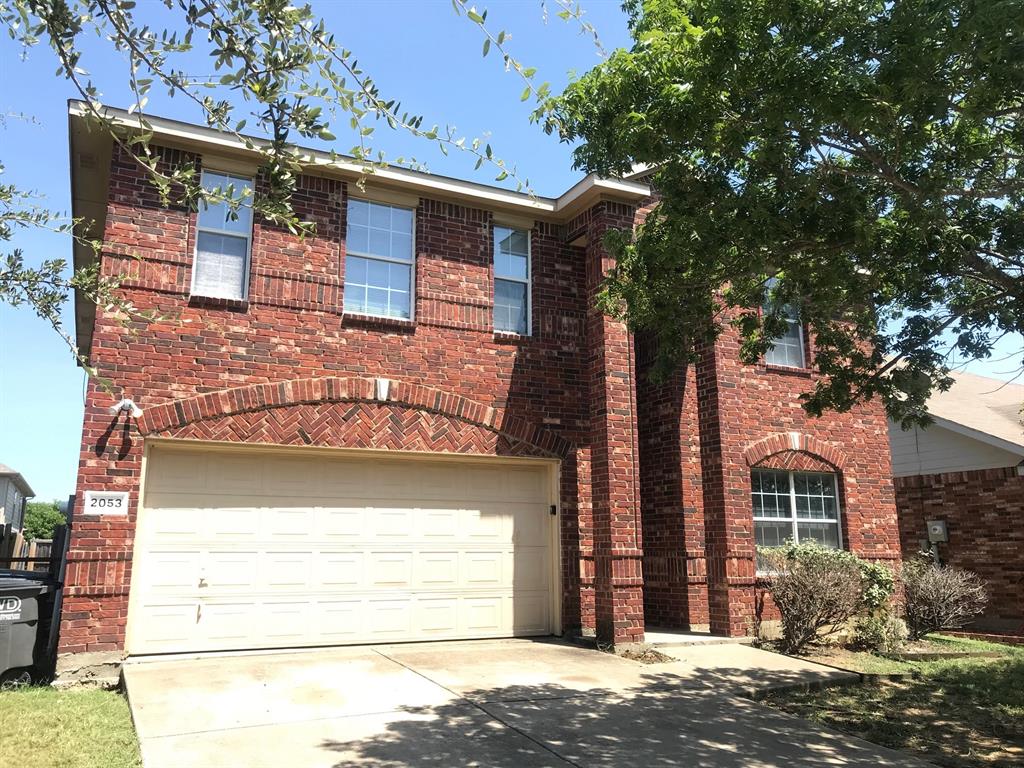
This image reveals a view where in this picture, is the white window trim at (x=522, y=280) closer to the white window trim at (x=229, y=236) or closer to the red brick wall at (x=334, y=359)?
the red brick wall at (x=334, y=359)

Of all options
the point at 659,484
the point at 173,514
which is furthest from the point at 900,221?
the point at 173,514

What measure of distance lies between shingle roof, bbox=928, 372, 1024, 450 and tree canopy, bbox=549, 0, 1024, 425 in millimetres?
7527

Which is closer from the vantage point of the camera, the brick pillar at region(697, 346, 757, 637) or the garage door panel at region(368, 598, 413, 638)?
the garage door panel at region(368, 598, 413, 638)

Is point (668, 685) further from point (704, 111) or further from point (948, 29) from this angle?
point (948, 29)

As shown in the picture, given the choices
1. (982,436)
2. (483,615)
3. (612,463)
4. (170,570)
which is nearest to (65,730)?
(170,570)

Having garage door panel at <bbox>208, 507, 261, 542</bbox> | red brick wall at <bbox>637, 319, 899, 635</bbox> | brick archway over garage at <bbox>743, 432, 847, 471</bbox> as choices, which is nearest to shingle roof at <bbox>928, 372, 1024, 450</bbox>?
red brick wall at <bbox>637, 319, 899, 635</bbox>

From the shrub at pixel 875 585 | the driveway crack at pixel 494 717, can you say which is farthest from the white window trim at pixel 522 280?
the shrub at pixel 875 585

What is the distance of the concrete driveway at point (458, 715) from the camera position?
5762mm

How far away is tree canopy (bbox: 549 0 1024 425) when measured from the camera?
18.5ft

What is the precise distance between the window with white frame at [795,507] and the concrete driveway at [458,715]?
352 cm

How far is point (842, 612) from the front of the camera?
10805mm

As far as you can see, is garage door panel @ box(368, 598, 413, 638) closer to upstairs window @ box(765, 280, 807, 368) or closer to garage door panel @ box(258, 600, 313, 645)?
garage door panel @ box(258, 600, 313, 645)

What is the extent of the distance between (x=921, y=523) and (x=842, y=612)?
24.5 ft

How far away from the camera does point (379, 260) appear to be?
35.3ft
